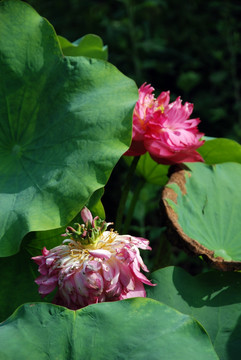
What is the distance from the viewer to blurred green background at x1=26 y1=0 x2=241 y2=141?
8.40 feet

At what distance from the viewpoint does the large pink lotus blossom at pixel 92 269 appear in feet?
2.27

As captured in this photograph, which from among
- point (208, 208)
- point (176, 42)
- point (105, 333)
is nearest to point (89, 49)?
point (208, 208)

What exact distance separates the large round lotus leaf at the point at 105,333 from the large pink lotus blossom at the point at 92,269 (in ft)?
0.09

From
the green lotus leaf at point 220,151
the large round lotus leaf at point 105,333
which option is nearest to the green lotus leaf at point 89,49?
the green lotus leaf at point 220,151

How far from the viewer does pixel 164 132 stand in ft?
2.99

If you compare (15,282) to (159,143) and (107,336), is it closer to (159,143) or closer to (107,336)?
(107,336)

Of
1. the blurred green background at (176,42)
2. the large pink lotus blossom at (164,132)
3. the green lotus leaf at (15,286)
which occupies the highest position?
the large pink lotus blossom at (164,132)

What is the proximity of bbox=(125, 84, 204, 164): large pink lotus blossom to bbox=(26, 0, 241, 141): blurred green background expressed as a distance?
1.54 m

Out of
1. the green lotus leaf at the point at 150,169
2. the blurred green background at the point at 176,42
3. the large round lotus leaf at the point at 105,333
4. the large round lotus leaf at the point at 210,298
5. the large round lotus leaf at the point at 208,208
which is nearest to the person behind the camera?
the large round lotus leaf at the point at 105,333

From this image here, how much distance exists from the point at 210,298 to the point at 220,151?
41cm

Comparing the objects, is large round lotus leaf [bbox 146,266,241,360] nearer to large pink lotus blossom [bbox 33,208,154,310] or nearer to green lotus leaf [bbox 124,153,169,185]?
large pink lotus blossom [bbox 33,208,154,310]

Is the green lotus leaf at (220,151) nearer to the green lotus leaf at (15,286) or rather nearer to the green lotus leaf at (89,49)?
the green lotus leaf at (89,49)

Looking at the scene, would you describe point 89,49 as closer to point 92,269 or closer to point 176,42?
point 92,269

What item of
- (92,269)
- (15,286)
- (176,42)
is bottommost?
(176,42)
